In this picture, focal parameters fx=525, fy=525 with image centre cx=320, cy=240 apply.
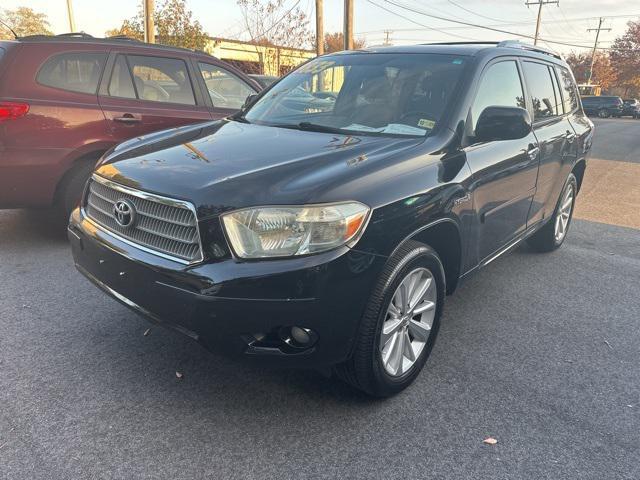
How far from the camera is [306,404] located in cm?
271

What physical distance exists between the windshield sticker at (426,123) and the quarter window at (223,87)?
128 inches

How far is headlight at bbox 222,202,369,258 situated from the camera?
2.24 metres

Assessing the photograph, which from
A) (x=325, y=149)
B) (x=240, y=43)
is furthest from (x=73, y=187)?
(x=240, y=43)

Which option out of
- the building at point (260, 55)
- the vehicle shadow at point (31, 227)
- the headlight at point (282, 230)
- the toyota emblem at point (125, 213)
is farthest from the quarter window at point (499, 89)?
the building at point (260, 55)

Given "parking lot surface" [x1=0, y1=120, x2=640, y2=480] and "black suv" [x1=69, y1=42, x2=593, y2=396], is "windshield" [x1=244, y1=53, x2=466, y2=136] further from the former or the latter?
"parking lot surface" [x1=0, y1=120, x2=640, y2=480]

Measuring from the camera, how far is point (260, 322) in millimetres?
2234

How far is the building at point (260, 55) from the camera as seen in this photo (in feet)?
85.3

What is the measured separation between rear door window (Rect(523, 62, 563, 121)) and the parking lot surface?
62.3 inches

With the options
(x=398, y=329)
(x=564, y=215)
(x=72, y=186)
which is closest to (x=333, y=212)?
(x=398, y=329)

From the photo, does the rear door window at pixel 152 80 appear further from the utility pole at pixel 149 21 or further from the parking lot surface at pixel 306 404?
the utility pole at pixel 149 21

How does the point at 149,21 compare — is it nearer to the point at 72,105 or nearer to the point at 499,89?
the point at 72,105

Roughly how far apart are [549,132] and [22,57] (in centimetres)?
444

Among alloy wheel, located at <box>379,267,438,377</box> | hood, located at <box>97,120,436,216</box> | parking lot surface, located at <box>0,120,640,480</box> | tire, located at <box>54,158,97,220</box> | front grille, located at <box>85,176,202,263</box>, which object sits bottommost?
parking lot surface, located at <box>0,120,640,480</box>

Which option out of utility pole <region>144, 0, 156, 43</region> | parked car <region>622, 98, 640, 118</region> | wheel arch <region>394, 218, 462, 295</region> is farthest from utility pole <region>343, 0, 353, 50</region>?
parked car <region>622, 98, 640, 118</region>
